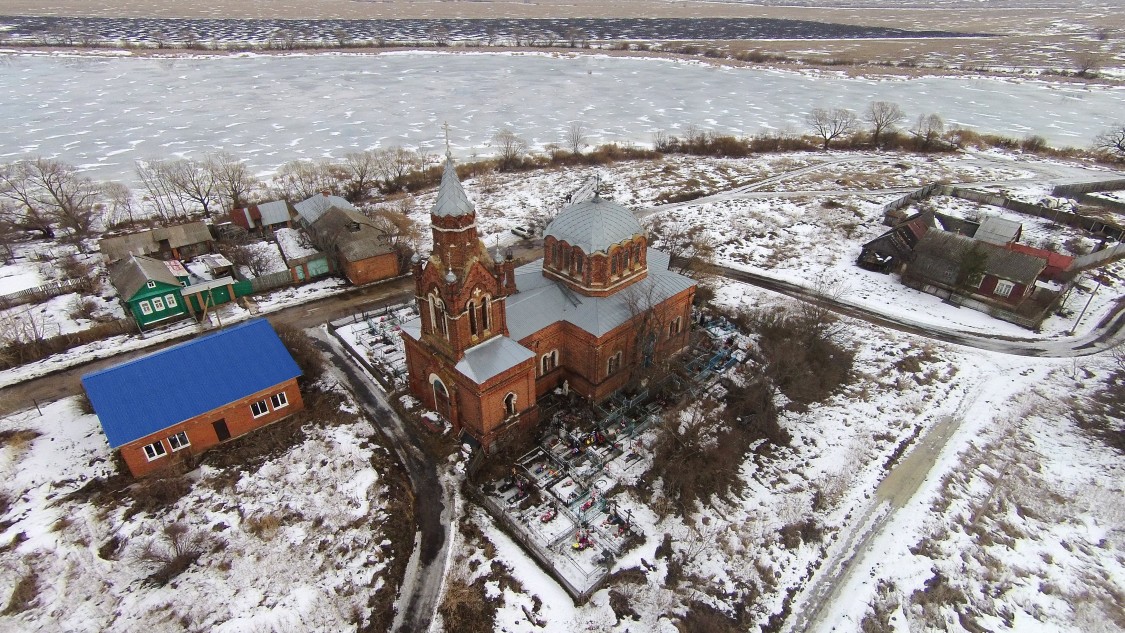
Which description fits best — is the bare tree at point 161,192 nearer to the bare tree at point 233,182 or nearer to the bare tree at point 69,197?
the bare tree at point 233,182

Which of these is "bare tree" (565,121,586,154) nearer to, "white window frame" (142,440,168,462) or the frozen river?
the frozen river

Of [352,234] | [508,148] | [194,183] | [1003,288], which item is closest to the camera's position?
[1003,288]

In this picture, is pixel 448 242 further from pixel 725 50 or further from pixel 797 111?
pixel 725 50

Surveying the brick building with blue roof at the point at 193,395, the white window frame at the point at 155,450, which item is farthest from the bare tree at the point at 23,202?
the white window frame at the point at 155,450

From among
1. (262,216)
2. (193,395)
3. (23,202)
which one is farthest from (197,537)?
(23,202)

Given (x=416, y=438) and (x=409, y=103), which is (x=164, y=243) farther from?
(x=409, y=103)

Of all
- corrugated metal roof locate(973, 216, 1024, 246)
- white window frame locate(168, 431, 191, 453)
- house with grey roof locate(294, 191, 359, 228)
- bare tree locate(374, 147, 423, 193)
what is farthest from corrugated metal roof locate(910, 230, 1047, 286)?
bare tree locate(374, 147, 423, 193)
